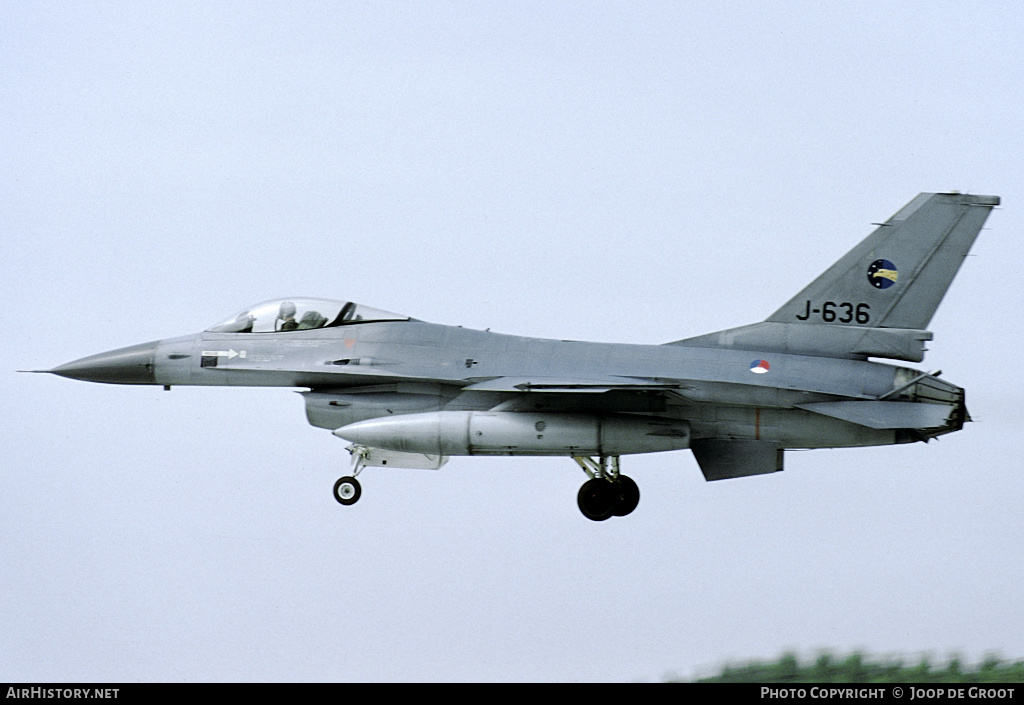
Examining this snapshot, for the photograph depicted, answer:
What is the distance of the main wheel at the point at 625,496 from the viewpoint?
62.7 feet

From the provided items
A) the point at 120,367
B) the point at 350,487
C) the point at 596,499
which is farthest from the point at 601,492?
the point at 120,367

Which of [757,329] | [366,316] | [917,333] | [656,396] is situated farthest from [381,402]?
[917,333]

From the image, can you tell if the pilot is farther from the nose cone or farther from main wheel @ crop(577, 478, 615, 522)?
main wheel @ crop(577, 478, 615, 522)

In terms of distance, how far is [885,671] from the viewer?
1700 centimetres

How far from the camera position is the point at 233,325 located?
1986cm

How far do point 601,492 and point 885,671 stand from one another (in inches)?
162

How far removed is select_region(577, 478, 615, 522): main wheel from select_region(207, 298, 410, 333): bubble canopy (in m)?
3.17

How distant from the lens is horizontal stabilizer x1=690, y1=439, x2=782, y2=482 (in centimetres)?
1853

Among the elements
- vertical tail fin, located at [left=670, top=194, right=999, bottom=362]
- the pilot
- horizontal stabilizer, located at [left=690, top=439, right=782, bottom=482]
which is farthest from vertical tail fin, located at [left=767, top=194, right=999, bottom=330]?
the pilot

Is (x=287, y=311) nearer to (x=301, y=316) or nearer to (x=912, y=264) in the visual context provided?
(x=301, y=316)

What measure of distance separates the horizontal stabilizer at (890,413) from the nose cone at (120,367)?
8.44 metres

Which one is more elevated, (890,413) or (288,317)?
(288,317)
